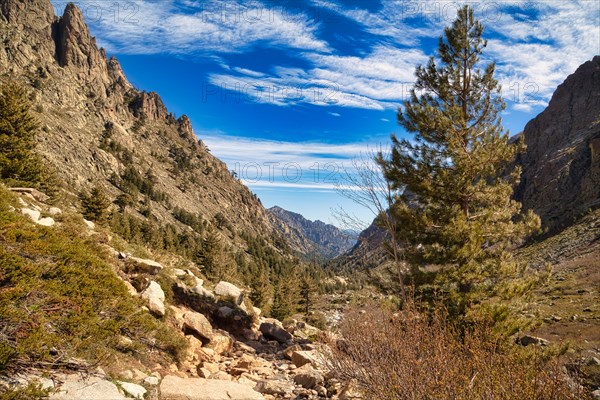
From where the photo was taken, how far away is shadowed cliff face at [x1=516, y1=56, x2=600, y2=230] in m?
81.8

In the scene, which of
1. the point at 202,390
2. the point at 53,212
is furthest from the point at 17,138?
the point at 202,390

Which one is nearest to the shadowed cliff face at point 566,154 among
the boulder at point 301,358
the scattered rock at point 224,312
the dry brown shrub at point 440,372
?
the boulder at point 301,358

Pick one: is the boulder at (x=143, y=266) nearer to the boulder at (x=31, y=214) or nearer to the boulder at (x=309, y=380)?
the boulder at (x=31, y=214)

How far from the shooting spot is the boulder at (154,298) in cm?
882

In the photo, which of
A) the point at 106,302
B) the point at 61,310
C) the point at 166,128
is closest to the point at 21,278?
the point at 61,310

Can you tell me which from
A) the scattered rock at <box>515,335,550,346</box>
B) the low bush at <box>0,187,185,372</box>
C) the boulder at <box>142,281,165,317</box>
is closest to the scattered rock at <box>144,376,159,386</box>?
the low bush at <box>0,187,185,372</box>

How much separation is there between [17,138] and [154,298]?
1669 cm

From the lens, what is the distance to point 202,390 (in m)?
5.80

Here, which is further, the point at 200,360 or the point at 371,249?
the point at 371,249

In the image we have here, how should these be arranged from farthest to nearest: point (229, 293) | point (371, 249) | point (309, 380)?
1. point (229, 293)
2. point (371, 249)
3. point (309, 380)

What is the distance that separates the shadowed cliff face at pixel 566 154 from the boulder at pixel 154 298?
88.6m

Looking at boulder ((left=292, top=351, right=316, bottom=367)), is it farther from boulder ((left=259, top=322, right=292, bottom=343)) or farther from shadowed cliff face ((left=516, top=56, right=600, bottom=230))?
shadowed cliff face ((left=516, top=56, right=600, bottom=230))

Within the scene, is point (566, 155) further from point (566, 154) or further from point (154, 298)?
point (154, 298)

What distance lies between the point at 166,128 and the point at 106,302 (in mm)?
199301
